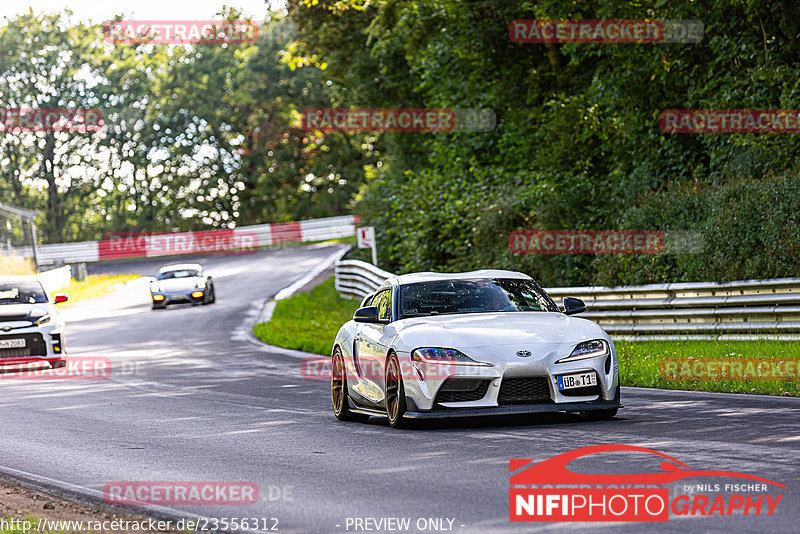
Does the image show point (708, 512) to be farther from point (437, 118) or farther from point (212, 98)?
point (212, 98)

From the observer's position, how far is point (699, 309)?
16531 mm

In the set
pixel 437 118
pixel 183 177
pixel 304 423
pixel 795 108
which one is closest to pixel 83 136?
pixel 183 177

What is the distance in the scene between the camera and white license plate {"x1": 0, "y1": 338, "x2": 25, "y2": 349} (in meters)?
19.4

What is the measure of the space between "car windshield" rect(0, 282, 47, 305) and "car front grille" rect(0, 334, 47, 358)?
Answer: 935 mm

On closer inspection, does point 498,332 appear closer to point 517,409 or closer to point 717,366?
point 517,409
